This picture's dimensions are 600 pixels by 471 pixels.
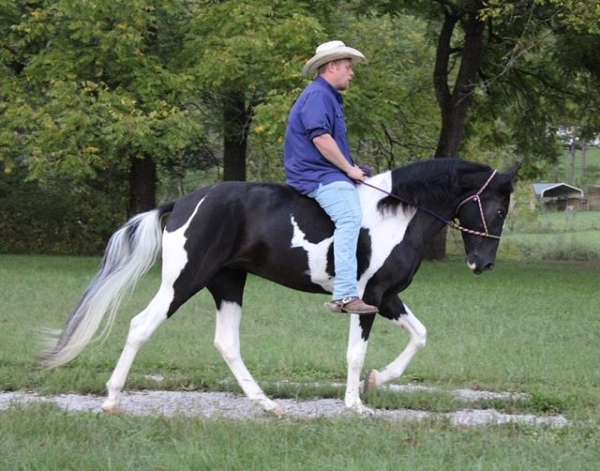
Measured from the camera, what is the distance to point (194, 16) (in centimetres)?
2366

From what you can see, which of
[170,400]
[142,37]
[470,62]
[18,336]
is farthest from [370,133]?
[170,400]

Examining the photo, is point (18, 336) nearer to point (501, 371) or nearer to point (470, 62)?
point (501, 371)

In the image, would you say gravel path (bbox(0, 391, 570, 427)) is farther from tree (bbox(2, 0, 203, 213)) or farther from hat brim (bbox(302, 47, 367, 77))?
tree (bbox(2, 0, 203, 213))

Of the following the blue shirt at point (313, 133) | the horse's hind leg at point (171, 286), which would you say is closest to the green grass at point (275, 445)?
the horse's hind leg at point (171, 286)

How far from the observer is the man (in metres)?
7.63

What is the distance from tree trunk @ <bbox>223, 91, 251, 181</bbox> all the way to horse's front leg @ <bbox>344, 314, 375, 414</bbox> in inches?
711

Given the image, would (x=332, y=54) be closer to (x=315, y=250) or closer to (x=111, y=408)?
(x=315, y=250)

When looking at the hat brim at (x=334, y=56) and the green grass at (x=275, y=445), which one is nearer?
the green grass at (x=275, y=445)

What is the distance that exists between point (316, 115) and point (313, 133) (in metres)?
0.13

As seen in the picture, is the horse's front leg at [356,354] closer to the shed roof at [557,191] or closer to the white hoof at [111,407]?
the white hoof at [111,407]

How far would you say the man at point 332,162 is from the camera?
7629mm

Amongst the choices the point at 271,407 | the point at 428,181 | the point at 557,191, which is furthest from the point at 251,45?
the point at 557,191

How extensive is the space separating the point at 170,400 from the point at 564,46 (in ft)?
64.6

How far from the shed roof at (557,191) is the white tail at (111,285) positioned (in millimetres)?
52593
